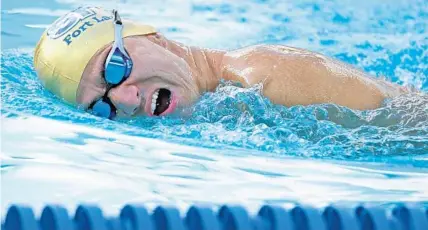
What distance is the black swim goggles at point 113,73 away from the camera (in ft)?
8.72

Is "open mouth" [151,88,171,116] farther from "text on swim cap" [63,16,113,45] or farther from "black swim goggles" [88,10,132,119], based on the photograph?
"text on swim cap" [63,16,113,45]

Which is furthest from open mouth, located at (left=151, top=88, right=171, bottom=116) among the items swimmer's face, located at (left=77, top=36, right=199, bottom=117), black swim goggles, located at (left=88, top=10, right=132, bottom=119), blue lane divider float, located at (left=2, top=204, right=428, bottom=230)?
blue lane divider float, located at (left=2, top=204, right=428, bottom=230)

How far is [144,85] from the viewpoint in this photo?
106 inches

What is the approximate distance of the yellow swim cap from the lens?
9.02 feet

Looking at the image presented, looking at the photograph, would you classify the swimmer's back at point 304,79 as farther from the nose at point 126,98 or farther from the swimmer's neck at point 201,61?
the nose at point 126,98

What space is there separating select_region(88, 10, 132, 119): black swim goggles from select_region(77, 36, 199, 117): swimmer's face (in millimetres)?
14

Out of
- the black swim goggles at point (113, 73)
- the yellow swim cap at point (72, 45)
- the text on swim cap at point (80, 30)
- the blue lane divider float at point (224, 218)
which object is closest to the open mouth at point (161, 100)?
the black swim goggles at point (113, 73)

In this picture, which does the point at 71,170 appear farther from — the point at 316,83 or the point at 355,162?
the point at 316,83

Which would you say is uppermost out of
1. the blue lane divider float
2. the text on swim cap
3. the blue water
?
the text on swim cap

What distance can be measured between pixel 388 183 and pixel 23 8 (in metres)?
3.27

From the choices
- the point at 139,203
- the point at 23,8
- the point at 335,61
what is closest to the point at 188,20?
the point at 23,8

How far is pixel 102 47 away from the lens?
9.01 feet

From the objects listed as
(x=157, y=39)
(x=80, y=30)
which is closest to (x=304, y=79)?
(x=157, y=39)

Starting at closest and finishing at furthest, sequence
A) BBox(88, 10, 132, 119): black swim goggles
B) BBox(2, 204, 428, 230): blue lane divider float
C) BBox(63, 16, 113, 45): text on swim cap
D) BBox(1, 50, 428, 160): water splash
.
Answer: BBox(2, 204, 428, 230): blue lane divider float → BBox(1, 50, 428, 160): water splash → BBox(88, 10, 132, 119): black swim goggles → BBox(63, 16, 113, 45): text on swim cap
